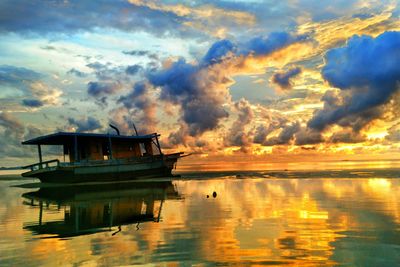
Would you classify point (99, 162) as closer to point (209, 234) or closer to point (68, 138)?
point (68, 138)

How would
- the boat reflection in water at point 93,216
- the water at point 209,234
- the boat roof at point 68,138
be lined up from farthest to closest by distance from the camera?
the boat roof at point 68,138 → the boat reflection in water at point 93,216 → the water at point 209,234

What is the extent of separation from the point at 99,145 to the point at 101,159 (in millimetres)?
1733

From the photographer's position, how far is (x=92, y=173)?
46531 millimetres

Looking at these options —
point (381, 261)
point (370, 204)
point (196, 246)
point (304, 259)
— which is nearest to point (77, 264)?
point (196, 246)

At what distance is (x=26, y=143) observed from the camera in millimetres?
48188

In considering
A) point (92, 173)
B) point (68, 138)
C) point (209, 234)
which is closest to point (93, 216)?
point (209, 234)

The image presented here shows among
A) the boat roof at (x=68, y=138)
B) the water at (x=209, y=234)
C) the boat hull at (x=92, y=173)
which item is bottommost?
the water at (x=209, y=234)

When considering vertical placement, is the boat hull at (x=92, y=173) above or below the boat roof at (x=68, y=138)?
below

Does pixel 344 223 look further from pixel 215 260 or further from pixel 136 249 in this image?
pixel 136 249

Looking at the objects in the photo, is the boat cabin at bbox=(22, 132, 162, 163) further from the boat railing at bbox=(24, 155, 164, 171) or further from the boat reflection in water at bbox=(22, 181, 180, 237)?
the boat reflection in water at bbox=(22, 181, 180, 237)

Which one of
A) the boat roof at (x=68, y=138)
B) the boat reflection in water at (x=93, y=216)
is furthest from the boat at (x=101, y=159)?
the boat reflection in water at (x=93, y=216)

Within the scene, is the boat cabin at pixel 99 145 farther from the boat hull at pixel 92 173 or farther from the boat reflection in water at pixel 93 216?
the boat reflection in water at pixel 93 216

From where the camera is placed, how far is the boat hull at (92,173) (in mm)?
45594

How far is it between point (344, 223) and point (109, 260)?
30.6ft
